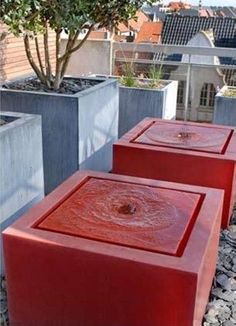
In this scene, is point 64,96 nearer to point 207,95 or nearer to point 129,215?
point 129,215

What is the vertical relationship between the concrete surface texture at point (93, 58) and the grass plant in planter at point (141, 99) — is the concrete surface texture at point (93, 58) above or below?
above

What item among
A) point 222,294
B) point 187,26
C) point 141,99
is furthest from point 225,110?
point 187,26

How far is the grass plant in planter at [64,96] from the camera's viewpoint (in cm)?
331

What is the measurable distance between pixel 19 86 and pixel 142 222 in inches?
89.2

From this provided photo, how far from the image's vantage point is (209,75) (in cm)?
531

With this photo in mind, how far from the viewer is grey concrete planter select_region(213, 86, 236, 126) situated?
430 centimetres

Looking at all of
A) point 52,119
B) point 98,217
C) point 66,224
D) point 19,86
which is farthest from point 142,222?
point 19,86

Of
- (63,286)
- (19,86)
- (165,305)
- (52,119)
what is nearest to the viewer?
(165,305)

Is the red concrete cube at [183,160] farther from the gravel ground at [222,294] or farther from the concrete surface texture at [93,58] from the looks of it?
the concrete surface texture at [93,58]

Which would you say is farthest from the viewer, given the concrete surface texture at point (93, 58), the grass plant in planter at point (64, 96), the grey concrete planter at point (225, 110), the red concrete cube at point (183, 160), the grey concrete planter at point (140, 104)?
the concrete surface texture at point (93, 58)

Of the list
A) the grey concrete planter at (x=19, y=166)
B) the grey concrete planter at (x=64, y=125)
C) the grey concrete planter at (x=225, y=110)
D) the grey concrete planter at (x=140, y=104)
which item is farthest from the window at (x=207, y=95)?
the grey concrete planter at (x=19, y=166)

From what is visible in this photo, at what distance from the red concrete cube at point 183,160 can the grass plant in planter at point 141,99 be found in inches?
49.1

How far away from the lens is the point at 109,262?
172cm

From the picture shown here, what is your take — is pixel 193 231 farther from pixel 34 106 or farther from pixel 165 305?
pixel 34 106
